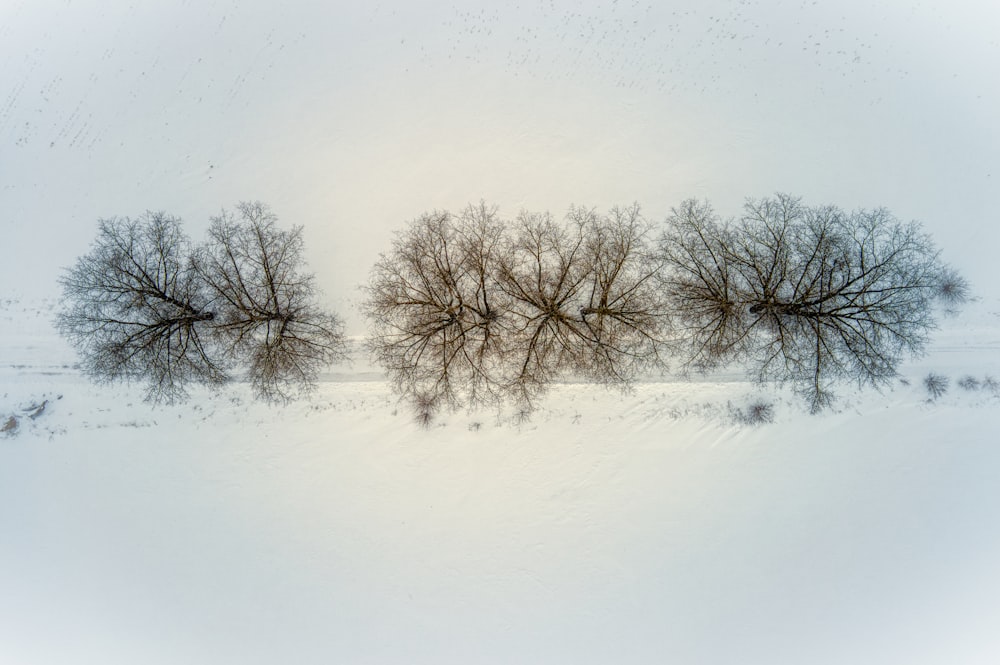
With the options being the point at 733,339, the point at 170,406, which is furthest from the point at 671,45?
the point at 170,406

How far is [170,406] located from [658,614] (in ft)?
42.2

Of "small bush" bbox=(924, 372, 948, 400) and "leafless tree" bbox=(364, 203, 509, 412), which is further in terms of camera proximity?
"small bush" bbox=(924, 372, 948, 400)

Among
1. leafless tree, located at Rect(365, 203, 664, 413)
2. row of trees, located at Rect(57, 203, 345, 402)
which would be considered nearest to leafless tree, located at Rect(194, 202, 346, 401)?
row of trees, located at Rect(57, 203, 345, 402)

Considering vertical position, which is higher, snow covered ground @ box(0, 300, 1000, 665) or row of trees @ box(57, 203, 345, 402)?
row of trees @ box(57, 203, 345, 402)

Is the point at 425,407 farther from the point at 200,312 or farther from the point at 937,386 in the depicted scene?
the point at 937,386

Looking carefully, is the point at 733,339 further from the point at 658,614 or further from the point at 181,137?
the point at 181,137

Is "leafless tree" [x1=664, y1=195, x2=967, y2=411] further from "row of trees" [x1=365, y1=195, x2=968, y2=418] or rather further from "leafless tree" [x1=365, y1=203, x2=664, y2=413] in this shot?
"leafless tree" [x1=365, y1=203, x2=664, y2=413]

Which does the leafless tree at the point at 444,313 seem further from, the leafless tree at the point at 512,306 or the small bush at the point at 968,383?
the small bush at the point at 968,383

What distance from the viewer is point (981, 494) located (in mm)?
10891

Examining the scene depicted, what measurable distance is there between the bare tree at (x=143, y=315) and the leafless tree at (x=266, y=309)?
0.48m

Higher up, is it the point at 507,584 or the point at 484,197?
the point at 484,197

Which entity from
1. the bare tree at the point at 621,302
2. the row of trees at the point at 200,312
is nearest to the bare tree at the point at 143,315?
the row of trees at the point at 200,312

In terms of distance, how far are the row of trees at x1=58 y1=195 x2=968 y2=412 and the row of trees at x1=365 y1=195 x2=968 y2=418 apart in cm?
4

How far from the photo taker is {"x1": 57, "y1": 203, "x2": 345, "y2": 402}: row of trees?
407 inches
